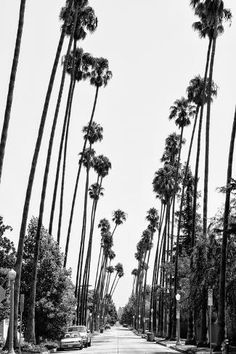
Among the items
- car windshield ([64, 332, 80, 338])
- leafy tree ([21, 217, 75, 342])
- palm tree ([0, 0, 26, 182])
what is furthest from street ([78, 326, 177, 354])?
palm tree ([0, 0, 26, 182])

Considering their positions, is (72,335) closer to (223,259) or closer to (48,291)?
(48,291)

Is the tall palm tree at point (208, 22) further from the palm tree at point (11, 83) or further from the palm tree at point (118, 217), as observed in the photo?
the palm tree at point (118, 217)

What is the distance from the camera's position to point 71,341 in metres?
38.7

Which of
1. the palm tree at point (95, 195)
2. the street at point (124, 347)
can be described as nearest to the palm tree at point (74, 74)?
the street at point (124, 347)

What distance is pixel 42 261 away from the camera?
3878 cm

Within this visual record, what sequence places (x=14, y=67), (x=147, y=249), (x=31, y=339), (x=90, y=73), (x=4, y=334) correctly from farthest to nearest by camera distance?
(x=147, y=249) → (x=90, y=73) → (x=4, y=334) → (x=31, y=339) → (x=14, y=67)

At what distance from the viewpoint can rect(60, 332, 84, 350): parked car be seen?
1513 inches

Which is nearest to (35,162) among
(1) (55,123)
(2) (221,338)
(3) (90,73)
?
(1) (55,123)

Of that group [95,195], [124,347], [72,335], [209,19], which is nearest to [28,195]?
[72,335]

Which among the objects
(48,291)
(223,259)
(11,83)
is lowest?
(48,291)

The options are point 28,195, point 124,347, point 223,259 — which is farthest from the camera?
point 124,347

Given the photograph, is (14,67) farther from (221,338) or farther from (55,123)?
(221,338)

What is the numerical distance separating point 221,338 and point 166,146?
45813 millimetres

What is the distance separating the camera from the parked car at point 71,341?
126ft
